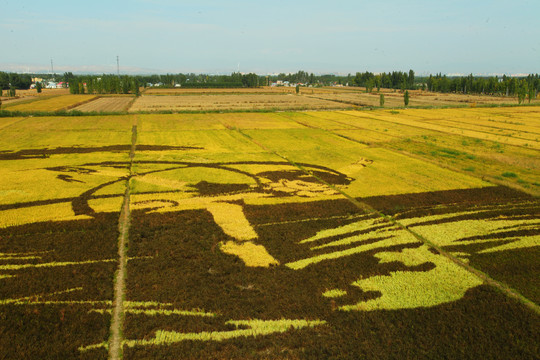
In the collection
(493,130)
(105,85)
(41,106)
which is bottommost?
(493,130)

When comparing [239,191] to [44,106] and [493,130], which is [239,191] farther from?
[44,106]

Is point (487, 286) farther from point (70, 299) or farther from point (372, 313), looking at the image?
point (70, 299)

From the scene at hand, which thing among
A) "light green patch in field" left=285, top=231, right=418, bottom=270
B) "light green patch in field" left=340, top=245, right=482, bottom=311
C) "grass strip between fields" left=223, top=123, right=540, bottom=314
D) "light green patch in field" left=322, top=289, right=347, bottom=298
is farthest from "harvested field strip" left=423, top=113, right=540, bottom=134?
"light green patch in field" left=322, top=289, right=347, bottom=298

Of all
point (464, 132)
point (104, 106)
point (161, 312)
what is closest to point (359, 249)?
point (161, 312)

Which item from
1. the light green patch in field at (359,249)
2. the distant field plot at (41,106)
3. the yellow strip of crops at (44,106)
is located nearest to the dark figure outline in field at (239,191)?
the light green patch in field at (359,249)

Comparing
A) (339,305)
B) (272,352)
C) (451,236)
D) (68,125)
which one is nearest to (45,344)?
(272,352)

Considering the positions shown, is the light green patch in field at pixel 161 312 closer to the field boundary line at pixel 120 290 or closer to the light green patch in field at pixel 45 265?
the field boundary line at pixel 120 290

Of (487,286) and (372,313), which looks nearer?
(372,313)
